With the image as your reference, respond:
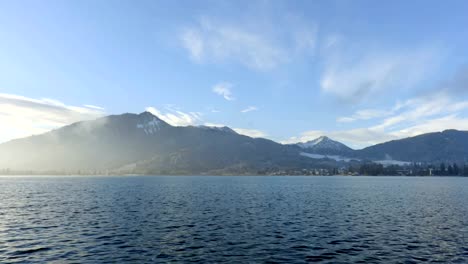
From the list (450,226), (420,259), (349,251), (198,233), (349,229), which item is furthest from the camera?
(450,226)

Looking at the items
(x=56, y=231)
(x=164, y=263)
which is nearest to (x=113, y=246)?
(x=164, y=263)

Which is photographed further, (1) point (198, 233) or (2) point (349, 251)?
(1) point (198, 233)

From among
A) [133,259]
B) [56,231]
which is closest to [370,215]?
[133,259]


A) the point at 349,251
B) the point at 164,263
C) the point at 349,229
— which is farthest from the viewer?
the point at 349,229

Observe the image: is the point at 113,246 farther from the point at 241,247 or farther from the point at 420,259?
the point at 420,259

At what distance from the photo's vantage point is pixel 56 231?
5447 cm

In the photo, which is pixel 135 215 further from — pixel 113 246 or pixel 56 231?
pixel 113 246

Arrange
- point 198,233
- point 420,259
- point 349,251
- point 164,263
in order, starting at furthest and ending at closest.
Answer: point 198,233
point 349,251
point 420,259
point 164,263

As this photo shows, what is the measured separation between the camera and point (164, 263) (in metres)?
37.3

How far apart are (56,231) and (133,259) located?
23.1 meters

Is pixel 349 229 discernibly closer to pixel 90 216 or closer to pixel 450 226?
pixel 450 226

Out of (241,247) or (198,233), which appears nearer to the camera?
(241,247)

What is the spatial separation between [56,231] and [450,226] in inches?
2668

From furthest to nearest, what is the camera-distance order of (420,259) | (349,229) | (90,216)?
(90,216) → (349,229) → (420,259)
